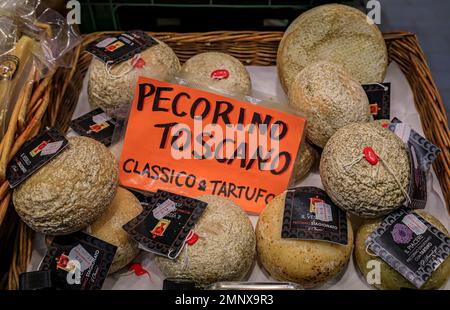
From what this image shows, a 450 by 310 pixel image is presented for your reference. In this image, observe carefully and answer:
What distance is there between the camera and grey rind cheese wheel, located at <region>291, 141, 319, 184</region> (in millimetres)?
1686

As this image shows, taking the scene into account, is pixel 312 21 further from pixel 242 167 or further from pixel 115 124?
pixel 115 124

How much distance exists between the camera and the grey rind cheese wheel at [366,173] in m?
1.38

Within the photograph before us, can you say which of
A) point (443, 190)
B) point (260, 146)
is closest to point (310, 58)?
point (260, 146)

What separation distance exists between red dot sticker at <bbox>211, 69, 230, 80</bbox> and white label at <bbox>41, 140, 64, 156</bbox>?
1.99ft

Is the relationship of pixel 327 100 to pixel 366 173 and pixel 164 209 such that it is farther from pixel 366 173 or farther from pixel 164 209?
pixel 164 209

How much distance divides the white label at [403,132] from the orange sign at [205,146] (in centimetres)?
32

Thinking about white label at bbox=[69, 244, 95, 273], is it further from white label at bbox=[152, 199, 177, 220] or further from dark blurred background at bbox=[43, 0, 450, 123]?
dark blurred background at bbox=[43, 0, 450, 123]

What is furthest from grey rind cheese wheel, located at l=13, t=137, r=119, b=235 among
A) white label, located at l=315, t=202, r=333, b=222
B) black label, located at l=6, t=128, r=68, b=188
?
white label, located at l=315, t=202, r=333, b=222

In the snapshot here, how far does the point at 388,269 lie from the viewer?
1419mm

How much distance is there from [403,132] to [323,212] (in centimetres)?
39

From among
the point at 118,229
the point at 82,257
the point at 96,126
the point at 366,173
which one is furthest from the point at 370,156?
the point at 96,126

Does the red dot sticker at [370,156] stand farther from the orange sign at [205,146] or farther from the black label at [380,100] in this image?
the black label at [380,100]

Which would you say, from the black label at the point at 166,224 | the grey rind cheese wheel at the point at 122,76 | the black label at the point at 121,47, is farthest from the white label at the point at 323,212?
the black label at the point at 121,47

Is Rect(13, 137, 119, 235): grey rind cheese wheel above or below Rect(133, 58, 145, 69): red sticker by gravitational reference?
below
